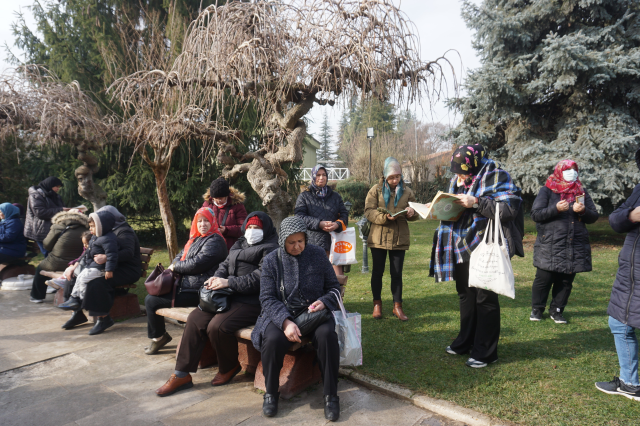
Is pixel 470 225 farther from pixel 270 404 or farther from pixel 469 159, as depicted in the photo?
pixel 270 404

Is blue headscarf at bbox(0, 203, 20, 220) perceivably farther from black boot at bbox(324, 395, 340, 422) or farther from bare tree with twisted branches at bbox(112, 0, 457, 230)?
black boot at bbox(324, 395, 340, 422)

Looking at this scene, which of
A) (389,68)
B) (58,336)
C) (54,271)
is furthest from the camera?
(54,271)

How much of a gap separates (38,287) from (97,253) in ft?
7.09

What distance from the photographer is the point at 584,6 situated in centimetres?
1002

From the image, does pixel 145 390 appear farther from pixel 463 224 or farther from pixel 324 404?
pixel 463 224

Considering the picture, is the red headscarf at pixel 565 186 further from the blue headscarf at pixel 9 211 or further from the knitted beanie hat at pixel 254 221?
the blue headscarf at pixel 9 211

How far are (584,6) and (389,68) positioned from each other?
352 inches

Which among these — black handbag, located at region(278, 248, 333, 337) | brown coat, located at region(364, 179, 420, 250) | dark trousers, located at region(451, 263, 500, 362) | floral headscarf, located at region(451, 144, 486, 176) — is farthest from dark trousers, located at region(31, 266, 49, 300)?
floral headscarf, located at region(451, 144, 486, 176)

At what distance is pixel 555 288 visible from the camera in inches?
191

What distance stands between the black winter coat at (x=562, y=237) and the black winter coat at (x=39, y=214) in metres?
7.80


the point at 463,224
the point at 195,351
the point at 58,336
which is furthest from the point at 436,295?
the point at 58,336

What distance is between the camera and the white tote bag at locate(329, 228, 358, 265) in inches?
193

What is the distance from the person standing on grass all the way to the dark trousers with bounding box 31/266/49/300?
7.35 metres

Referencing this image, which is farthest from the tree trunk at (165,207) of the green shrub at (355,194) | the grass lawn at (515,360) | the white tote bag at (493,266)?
the green shrub at (355,194)
